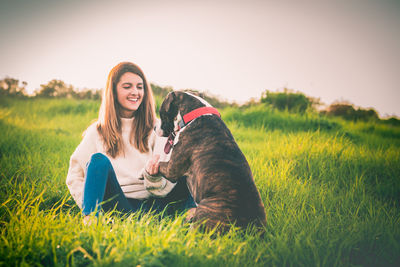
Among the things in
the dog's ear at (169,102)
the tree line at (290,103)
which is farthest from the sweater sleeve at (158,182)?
the tree line at (290,103)

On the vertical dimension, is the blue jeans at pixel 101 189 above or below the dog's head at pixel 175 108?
below

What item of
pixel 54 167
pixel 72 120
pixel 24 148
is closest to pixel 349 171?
pixel 54 167

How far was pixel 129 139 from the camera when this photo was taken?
9.20ft

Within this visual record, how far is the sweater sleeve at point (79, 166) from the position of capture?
240 centimetres

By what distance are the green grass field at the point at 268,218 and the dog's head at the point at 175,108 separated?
96 cm

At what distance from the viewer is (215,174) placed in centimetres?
183

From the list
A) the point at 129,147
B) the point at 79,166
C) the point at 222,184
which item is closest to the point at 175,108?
the point at 129,147

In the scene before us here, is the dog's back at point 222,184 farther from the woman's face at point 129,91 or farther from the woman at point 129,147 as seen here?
the woman's face at point 129,91

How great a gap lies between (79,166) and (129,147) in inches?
22.2

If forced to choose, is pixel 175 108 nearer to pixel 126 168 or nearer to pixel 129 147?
pixel 129 147

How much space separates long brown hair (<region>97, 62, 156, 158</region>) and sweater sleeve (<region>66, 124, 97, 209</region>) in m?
0.14

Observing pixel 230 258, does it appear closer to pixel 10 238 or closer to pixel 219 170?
pixel 219 170

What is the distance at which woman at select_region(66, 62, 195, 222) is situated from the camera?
243 centimetres

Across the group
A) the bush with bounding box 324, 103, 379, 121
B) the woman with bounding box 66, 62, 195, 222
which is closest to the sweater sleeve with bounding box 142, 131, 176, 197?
the woman with bounding box 66, 62, 195, 222
